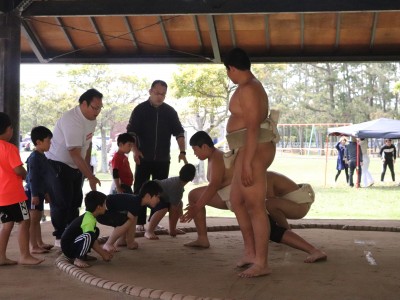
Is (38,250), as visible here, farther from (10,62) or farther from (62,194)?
(10,62)

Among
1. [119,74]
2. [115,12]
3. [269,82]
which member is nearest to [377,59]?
[115,12]

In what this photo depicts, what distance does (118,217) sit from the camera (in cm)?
327

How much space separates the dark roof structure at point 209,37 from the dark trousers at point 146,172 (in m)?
1.32

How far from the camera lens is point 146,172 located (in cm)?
429

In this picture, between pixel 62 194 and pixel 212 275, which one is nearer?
pixel 212 275

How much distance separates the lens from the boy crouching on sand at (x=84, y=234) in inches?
115

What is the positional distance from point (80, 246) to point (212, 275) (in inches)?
27.3

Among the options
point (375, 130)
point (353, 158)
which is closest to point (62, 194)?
point (353, 158)

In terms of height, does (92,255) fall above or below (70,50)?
below

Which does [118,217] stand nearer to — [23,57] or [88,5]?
[88,5]

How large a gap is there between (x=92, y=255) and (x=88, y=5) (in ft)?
7.15

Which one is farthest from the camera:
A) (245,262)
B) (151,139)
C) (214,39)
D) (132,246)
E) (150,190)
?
(214,39)

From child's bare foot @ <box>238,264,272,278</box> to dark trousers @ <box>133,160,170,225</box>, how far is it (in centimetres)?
173

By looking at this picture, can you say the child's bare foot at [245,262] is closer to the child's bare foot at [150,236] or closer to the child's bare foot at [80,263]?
the child's bare foot at [80,263]
